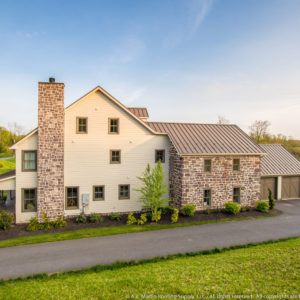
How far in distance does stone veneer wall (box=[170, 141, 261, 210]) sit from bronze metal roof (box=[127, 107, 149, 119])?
5729 millimetres

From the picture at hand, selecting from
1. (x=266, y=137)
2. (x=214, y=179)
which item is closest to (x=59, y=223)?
(x=214, y=179)

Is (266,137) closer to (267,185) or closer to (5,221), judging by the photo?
(267,185)

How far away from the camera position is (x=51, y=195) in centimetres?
1579

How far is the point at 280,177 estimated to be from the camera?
23.2 metres

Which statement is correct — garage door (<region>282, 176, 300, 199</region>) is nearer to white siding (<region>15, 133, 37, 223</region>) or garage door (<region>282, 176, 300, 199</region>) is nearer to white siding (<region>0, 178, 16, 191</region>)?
white siding (<region>15, 133, 37, 223</region>)

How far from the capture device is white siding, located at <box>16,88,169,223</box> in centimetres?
1658

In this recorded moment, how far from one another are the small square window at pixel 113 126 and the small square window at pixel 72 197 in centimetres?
537

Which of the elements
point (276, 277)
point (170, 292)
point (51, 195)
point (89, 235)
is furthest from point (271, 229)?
point (51, 195)

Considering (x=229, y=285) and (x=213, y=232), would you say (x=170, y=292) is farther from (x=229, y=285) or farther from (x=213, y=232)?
(x=213, y=232)

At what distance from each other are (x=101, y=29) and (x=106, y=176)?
12.0 metres

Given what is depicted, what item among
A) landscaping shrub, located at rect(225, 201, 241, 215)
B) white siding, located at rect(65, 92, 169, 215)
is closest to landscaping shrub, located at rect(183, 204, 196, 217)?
landscaping shrub, located at rect(225, 201, 241, 215)

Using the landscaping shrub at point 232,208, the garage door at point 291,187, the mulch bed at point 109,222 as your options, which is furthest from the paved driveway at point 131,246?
the garage door at point 291,187

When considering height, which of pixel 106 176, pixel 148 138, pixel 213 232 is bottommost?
pixel 213 232

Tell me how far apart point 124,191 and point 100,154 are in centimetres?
373
